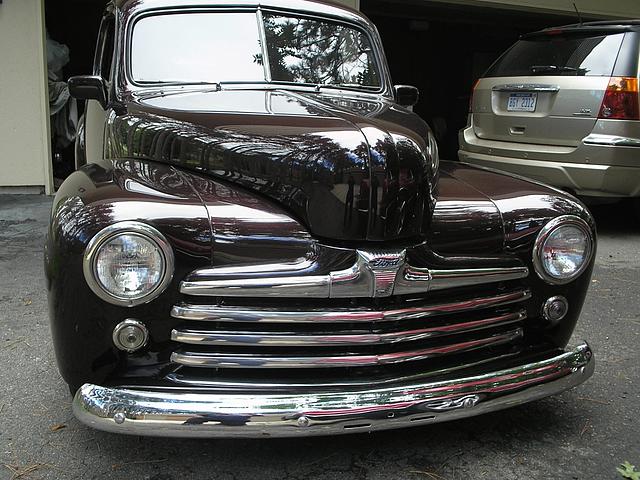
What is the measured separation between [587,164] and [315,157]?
12.8ft

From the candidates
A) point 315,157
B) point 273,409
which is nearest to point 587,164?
point 315,157

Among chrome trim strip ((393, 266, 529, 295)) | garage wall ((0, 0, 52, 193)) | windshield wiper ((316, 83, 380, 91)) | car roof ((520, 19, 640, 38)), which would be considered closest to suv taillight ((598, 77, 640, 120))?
car roof ((520, 19, 640, 38))

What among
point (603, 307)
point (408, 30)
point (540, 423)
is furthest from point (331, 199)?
point (408, 30)

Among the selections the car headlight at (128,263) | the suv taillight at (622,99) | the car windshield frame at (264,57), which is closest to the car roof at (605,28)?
the suv taillight at (622,99)

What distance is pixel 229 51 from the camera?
3041 millimetres

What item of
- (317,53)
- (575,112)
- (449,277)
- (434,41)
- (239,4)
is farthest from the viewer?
(434,41)

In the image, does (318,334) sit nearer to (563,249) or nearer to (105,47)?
(563,249)

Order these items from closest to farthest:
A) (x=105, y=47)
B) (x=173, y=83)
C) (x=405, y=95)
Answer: (x=173, y=83), (x=405, y=95), (x=105, y=47)

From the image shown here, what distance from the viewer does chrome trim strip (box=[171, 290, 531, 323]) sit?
6.15 feet

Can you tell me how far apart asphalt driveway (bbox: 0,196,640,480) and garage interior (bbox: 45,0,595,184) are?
8.59 metres

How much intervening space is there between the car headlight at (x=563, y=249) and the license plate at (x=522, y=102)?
11.5 ft

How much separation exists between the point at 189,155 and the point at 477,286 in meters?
1.17

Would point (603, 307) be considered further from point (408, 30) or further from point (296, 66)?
point (408, 30)

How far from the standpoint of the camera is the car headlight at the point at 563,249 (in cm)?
229
